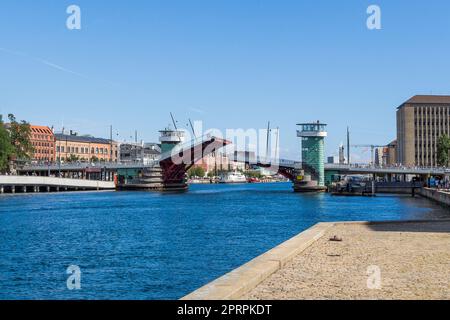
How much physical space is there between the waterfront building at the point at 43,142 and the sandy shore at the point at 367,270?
137 m

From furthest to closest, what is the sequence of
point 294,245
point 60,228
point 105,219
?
1. point 105,219
2. point 60,228
3. point 294,245

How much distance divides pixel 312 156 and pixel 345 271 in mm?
85094

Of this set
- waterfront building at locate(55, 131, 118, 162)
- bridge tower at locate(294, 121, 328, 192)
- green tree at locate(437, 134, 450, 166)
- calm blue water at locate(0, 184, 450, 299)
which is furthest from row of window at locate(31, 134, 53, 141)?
calm blue water at locate(0, 184, 450, 299)

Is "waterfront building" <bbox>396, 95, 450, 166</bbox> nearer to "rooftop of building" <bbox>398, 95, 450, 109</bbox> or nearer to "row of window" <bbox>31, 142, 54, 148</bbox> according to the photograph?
"rooftop of building" <bbox>398, 95, 450, 109</bbox>

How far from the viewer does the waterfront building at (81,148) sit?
513ft

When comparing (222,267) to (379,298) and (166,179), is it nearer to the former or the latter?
(379,298)

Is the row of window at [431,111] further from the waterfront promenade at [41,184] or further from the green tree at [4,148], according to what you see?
the green tree at [4,148]

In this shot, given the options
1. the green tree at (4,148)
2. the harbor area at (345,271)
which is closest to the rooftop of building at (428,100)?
the green tree at (4,148)

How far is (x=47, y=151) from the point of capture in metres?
153

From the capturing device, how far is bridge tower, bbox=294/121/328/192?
96688 millimetres

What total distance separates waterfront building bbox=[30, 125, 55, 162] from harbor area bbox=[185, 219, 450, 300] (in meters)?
138

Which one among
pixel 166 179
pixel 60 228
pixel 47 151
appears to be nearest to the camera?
pixel 60 228
